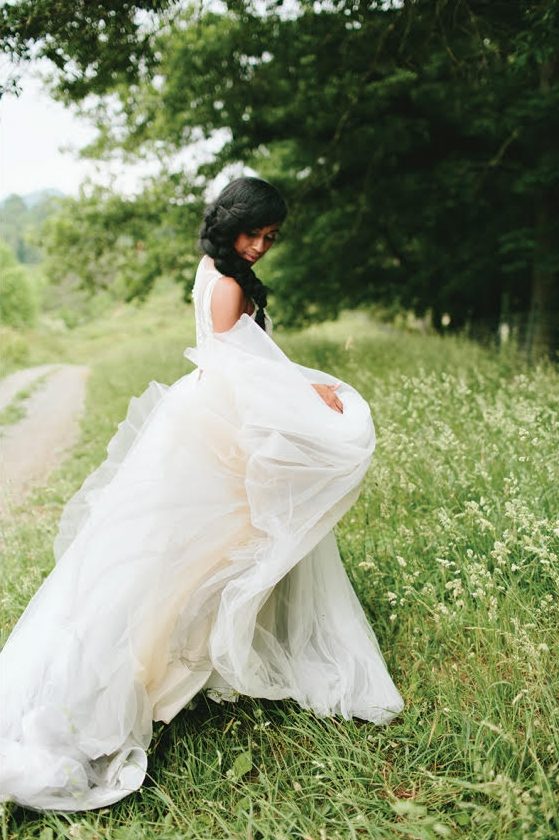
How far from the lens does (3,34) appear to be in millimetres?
4711

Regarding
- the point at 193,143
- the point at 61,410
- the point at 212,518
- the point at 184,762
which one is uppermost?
the point at 193,143

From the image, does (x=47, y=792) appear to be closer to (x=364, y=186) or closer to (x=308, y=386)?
(x=308, y=386)

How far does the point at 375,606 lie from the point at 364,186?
8519 millimetres

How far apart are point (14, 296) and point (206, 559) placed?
39.9 metres

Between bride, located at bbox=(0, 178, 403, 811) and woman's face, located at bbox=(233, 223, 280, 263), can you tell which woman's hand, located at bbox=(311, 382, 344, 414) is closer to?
bride, located at bbox=(0, 178, 403, 811)

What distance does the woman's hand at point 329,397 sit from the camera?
3002mm

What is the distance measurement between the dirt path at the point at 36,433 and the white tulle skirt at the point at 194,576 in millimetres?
1667

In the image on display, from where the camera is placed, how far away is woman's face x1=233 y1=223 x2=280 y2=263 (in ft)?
9.86

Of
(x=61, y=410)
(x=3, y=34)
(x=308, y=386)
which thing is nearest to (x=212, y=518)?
(x=308, y=386)

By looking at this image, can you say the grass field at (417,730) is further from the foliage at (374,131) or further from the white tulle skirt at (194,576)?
the foliage at (374,131)

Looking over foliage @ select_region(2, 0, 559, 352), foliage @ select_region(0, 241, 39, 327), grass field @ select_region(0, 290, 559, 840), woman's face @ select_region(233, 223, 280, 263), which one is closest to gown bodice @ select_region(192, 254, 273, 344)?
woman's face @ select_region(233, 223, 280, 263)

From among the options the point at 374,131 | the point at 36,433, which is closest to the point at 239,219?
the point at 374,131

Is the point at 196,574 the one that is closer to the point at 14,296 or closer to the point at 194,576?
the point at 194,576

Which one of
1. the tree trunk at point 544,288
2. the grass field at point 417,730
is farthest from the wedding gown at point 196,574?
the tree trunk at point 544,288
